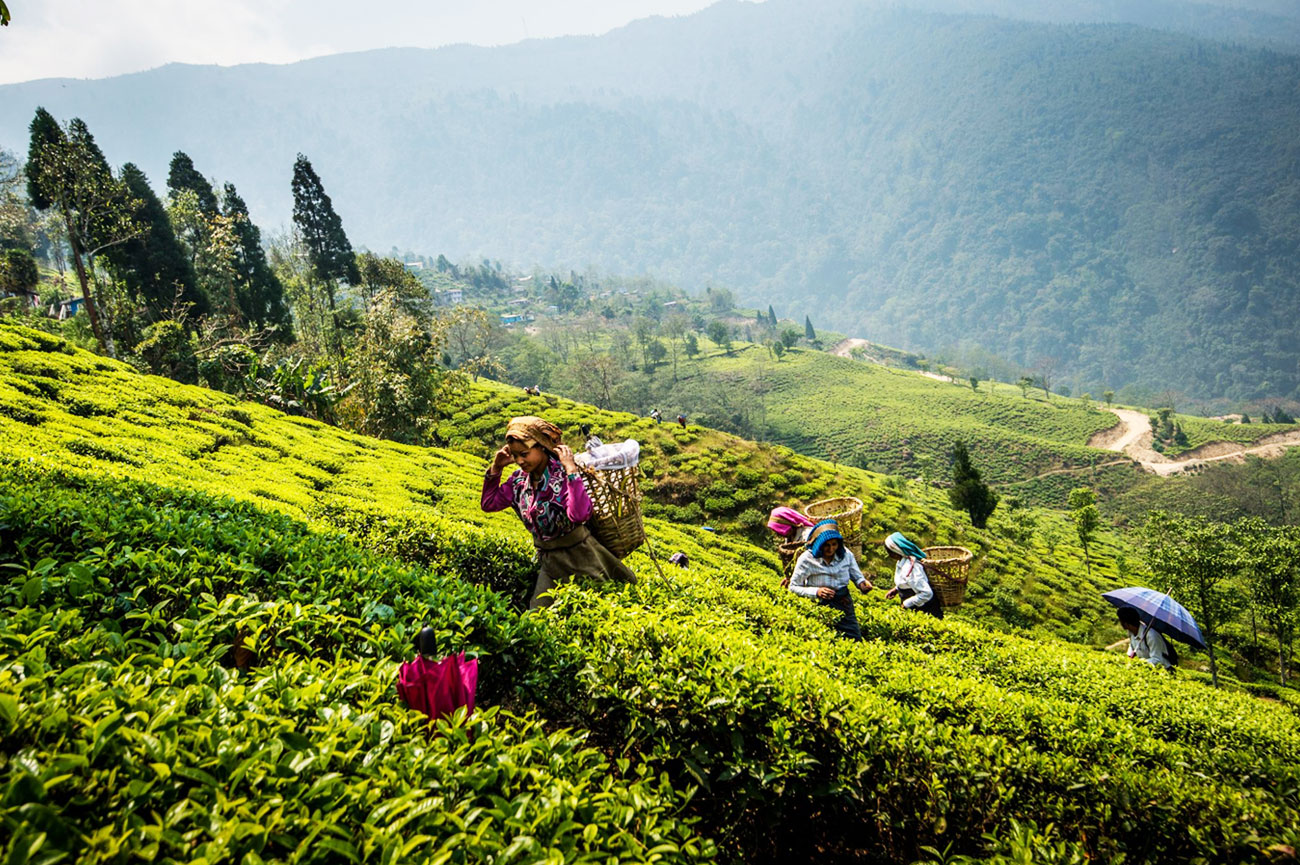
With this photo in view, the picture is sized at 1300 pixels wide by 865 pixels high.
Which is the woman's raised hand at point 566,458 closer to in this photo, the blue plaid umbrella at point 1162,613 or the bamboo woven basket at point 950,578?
the blue plaid umbrella at point 1162,613

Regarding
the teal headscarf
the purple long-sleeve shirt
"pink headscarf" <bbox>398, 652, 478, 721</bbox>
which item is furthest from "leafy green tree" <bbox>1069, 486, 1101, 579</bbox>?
"pink headscarf" <bbox>398, 652, 478, 721</bbox>

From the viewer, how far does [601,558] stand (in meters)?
5.02

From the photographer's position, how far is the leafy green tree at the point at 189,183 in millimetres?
36000

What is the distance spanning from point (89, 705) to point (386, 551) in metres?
3.86

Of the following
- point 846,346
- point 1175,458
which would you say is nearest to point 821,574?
point 1175,458

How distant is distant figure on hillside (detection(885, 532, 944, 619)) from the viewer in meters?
7.35

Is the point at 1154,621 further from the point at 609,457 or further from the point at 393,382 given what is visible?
the point at 393,382

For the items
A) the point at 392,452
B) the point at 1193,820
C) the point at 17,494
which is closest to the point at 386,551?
the point at 17,494

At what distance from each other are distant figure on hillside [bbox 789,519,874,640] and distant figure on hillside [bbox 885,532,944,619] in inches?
56.1

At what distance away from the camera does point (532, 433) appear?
15.4 feet

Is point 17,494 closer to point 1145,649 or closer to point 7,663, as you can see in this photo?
point 7,663

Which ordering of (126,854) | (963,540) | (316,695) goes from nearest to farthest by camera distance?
1. (126,854)
2. (316,695)
3. (963,540)

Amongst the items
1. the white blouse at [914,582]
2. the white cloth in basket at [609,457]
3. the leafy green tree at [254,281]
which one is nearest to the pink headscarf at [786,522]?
the white blouse at [914,582]

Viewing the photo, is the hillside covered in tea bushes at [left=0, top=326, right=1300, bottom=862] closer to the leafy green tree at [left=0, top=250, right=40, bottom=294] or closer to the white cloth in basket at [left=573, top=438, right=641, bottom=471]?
the white cloth in basket at [left=573, top=438, right=641, bottom=471]
